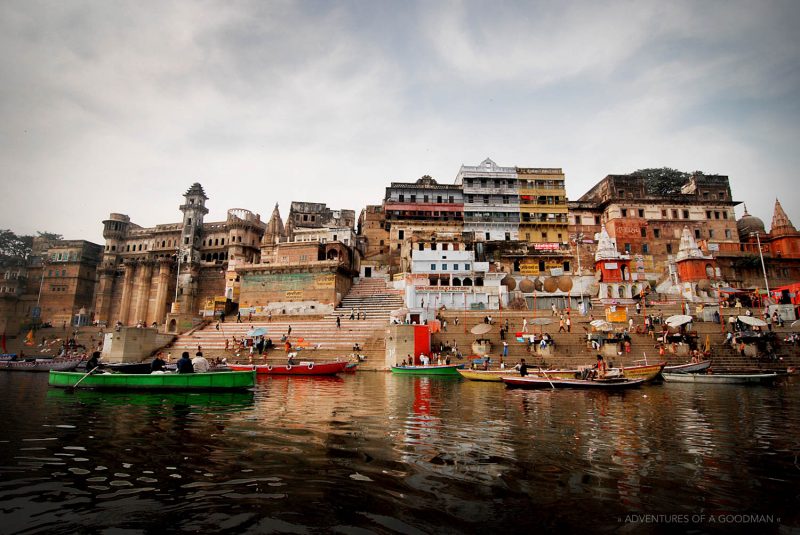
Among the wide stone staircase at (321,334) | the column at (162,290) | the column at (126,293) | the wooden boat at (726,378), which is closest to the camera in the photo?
the wooden boat at (726,378)

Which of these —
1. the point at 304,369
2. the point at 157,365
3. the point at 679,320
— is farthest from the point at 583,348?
the point at 157,365

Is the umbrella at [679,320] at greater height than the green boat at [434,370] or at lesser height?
greater

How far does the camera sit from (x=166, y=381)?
1542 cm

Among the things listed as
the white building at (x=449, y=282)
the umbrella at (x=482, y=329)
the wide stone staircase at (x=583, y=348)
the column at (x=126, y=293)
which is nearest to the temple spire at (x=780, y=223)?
the wide stone staircase at (x=583, y=348)

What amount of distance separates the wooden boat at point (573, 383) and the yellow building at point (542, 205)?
37.6 meters

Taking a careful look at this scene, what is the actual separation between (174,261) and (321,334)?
108ft

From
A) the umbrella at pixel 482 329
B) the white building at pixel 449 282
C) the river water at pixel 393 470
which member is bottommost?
the river water at pixel 393 470

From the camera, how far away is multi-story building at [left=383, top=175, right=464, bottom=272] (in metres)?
53.9

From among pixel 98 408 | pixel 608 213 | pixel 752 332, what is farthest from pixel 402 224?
pixel 98 408

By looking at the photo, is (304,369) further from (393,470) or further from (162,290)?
(162,290)

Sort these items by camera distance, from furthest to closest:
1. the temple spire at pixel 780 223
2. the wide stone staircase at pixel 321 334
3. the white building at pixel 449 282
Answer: the temple spire at pixel 780 223, the white building at pixel 449 282, the wide stone staircase at pixel 321 334

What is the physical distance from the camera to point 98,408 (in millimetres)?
11953

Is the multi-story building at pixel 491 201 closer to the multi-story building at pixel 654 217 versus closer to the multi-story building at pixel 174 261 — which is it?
the multi-story building at pixel 654 217

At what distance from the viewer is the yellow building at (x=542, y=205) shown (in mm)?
54344
